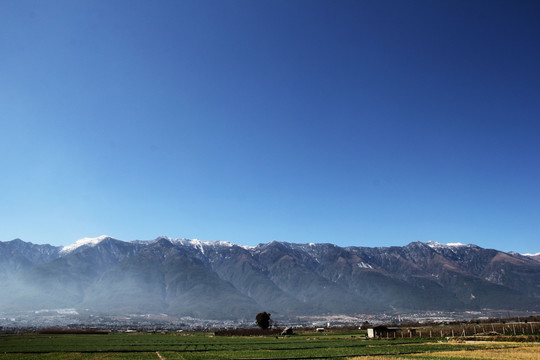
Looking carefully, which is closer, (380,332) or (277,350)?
(277,350)

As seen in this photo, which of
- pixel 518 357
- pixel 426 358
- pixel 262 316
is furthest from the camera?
pixel 262 316

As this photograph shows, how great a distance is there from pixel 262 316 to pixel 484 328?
257ft

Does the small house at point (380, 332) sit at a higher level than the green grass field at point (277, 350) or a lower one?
lower

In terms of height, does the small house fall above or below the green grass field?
below

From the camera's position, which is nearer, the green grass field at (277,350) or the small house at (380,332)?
the green grass field at (277,350)

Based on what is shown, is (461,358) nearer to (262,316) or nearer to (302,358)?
(302,358)

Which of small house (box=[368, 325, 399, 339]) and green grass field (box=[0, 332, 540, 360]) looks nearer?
green grass field (box=[0, 332, 540, 360])

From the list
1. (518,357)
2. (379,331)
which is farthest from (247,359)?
(379,331)

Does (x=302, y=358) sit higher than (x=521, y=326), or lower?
higher

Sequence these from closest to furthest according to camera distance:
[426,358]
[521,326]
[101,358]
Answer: [426,358]
[101,358]
[521,326]

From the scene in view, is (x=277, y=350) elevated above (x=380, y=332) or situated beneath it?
elevated above

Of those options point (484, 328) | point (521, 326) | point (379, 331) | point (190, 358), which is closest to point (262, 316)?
point (379, 331)

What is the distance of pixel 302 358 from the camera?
46125mm

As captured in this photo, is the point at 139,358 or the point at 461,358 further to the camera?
the point at 139,358
